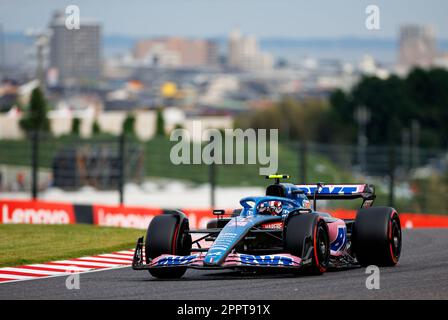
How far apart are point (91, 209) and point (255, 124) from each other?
17222 centimetres

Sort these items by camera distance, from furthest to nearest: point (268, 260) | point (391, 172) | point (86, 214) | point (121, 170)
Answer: point (391, 172) → point (121, 170) → point (86, 214) → point (268, 260)

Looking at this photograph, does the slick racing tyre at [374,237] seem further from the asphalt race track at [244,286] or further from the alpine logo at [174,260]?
the alpine logo at [174,260]

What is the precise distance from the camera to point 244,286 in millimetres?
13758

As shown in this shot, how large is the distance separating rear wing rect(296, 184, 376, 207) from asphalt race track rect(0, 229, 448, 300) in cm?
124

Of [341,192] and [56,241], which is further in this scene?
[56,241]

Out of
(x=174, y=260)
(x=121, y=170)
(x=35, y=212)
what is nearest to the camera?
(x=174, y=260)

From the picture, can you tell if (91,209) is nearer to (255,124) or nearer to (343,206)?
(343,206)

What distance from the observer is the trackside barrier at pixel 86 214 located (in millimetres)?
26984

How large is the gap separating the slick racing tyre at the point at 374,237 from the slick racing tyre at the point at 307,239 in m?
1.15

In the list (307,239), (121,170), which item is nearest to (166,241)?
(307,239)

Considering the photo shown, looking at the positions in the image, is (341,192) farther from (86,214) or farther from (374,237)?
(86,214)

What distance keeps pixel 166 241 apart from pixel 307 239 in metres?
1.85
